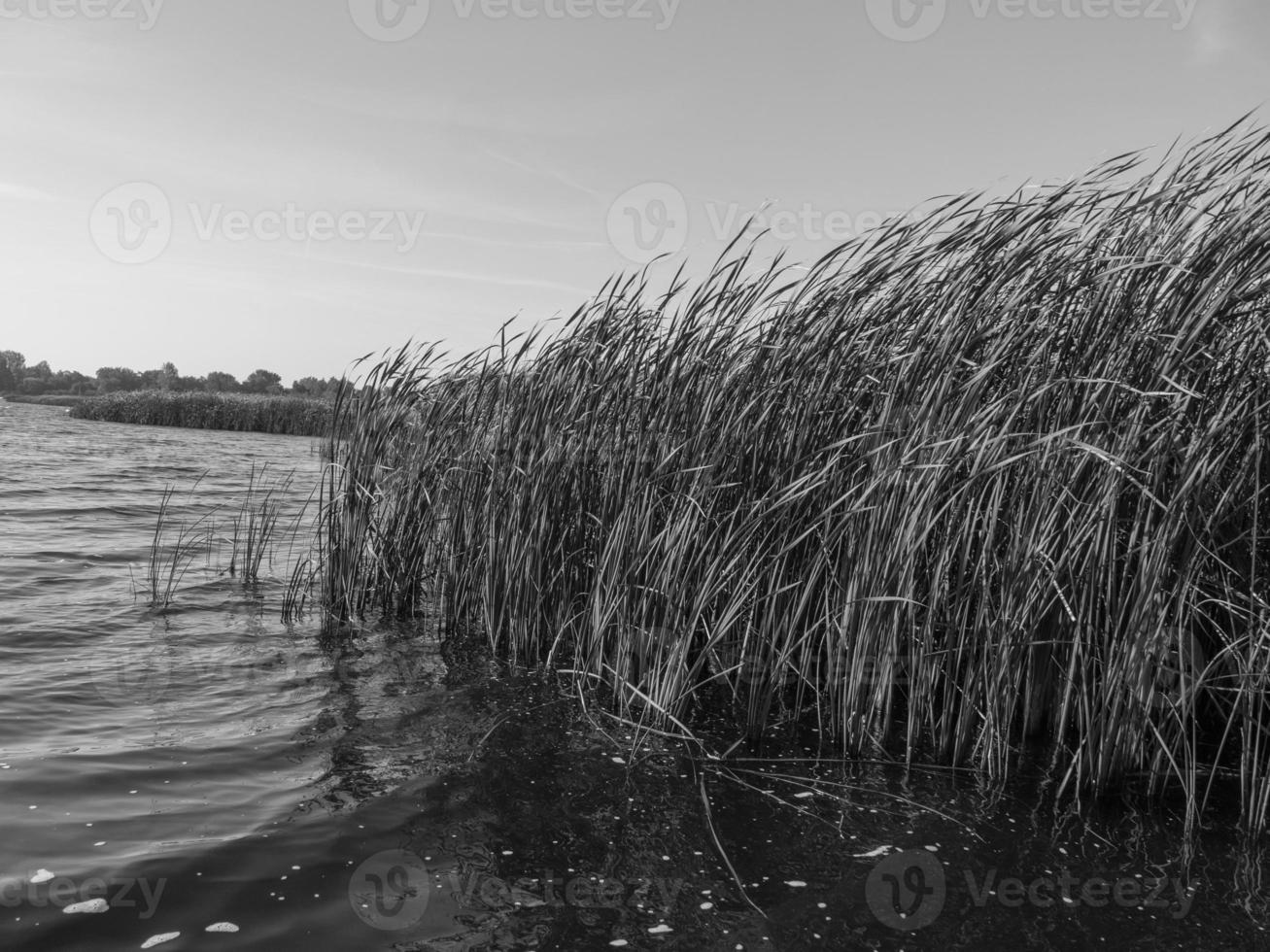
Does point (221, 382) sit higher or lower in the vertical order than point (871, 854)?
higher

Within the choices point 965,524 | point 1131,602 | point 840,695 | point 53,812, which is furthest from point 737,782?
point 53,812

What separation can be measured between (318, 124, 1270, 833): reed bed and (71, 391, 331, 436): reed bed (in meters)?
34.4

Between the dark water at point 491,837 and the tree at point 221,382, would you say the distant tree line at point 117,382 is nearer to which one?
the tree at point 221,382

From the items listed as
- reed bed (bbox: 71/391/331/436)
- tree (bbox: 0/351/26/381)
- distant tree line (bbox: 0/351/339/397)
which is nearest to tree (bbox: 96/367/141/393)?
distant tree line (bbox: 0/351/339/397)

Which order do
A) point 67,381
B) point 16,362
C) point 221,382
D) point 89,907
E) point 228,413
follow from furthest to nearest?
point 16,362 < point 67,381 < point 221,382 < point 228,413 < point 89,907

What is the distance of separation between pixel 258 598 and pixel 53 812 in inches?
186

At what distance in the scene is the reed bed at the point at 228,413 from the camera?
38094mm

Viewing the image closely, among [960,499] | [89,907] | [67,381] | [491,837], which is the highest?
[67,381]

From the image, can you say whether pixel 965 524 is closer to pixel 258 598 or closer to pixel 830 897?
pixel 830 897

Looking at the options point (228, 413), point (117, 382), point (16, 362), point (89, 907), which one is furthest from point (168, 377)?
point (89, 907)

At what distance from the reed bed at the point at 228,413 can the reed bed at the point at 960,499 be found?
113 feet

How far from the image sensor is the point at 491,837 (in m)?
4.08

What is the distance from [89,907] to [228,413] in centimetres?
3855

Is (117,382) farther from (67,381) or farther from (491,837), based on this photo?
(491,837)
